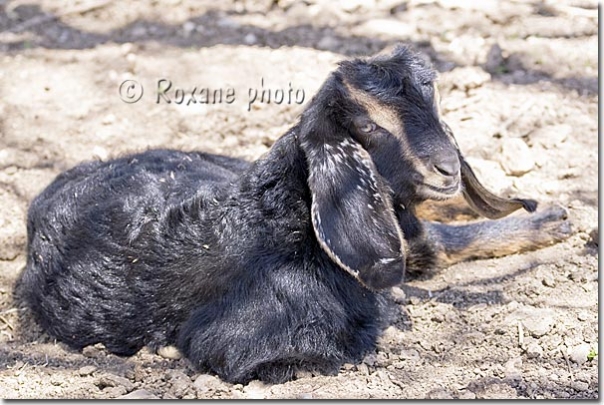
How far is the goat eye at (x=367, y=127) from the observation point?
5.08 m

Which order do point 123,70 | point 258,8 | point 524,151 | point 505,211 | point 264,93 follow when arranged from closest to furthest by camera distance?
point 505,211 → point 524,151 → point 264,93 → point 123,70 → point 258,8

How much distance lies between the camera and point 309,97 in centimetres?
840

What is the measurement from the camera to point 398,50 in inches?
215

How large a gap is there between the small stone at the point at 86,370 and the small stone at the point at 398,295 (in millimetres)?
2004

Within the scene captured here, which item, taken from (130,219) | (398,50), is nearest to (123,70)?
(130,219)

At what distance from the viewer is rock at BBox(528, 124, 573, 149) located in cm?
745

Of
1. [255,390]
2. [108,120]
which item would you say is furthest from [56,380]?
[108,120]

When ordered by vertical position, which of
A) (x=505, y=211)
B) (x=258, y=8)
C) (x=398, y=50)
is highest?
(x=398, y=50)

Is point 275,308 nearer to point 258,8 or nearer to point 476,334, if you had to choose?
point 476,334

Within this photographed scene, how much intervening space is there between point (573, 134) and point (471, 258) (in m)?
1.70

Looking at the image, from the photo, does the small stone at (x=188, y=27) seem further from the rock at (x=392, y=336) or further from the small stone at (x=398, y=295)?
the rock at (x=392, y=336)

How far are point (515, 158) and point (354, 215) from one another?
275cm

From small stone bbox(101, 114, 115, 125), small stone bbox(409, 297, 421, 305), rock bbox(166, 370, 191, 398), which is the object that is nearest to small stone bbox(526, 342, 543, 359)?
small stone bbox(409, 297, 421, 305)

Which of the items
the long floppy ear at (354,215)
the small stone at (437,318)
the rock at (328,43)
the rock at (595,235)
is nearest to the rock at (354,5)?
the rock at (328,43)
